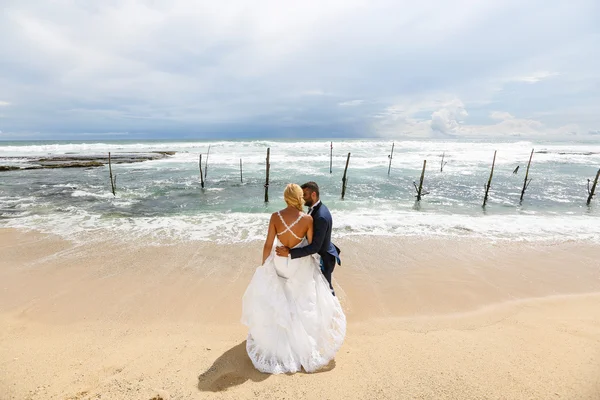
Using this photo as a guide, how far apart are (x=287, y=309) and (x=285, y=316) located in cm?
8

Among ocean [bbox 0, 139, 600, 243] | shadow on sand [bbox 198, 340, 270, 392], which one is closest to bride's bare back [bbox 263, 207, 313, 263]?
shadow on sand [bbox 198, 340, 270, 392]

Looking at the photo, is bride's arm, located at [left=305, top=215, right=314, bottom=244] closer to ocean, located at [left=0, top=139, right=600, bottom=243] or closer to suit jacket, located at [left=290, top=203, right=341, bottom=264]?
suit jacket, located at [left=290, top=203, right=341, bottom=264]

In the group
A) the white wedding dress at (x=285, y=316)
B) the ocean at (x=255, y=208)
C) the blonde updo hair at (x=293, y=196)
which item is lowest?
the ocean at (x=255, y=208)

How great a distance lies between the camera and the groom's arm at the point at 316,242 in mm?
3375

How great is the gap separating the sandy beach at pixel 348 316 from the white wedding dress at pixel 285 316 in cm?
19

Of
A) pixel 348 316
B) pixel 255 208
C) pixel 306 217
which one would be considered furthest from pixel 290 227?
pixel 255 208

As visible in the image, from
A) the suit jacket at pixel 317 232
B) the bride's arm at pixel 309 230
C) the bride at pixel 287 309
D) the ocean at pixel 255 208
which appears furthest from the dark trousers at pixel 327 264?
the ocean at pixel 255 208

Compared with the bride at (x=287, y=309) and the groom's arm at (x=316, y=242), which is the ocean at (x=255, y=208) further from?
the groom's arm at (x=316, y=242)

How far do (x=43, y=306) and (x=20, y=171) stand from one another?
32899 mm

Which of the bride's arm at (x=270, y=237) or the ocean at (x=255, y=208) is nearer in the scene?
the bride's arm at (x=270, y=237)

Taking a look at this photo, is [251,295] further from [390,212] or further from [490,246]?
[390,212]

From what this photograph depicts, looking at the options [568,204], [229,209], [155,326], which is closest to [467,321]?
[155,326]

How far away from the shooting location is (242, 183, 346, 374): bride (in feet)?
11.3

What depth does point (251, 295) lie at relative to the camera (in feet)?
11.6
